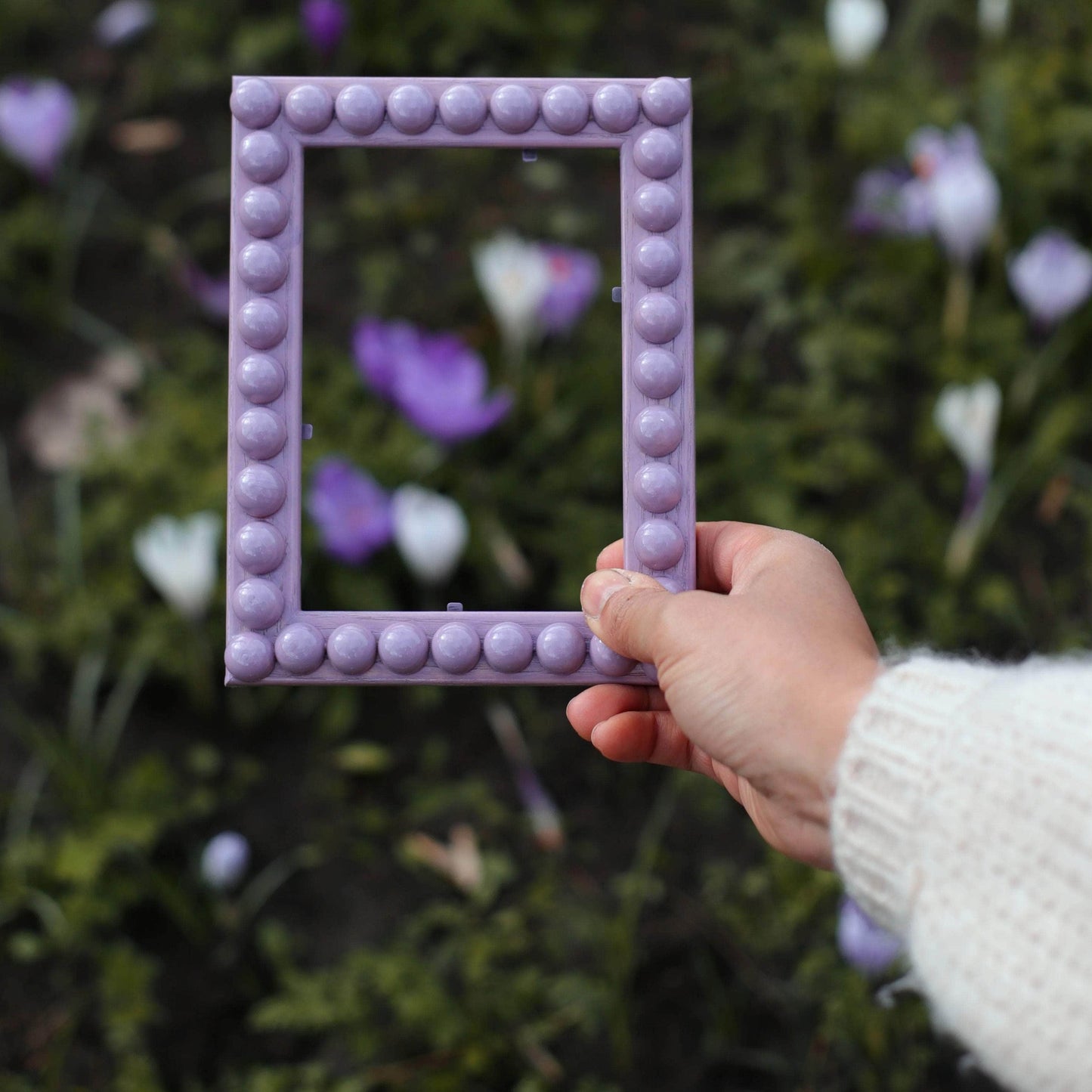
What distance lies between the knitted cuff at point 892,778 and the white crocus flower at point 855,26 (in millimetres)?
1113

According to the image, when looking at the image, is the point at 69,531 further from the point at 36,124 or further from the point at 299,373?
the point at 299,373

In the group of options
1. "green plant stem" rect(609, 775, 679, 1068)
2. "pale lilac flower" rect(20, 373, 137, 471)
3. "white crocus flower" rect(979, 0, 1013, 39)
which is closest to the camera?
"green plant stem" rect(609, 775, 679, 1068)

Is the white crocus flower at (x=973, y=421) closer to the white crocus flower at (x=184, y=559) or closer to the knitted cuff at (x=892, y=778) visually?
the knitted cuff at (x=892, y=778)

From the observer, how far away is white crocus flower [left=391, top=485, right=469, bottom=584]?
1249 millimetres

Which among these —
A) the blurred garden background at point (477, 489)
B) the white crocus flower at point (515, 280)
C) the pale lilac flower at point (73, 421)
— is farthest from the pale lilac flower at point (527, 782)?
the pale lilac flower at point (73, 421)

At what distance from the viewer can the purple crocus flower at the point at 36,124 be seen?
1.52m

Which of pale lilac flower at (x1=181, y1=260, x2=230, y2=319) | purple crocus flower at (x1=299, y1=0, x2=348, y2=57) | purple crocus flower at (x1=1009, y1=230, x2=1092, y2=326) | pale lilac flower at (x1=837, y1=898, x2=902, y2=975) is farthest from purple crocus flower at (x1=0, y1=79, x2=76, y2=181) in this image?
pale lilac flower at (x1=837, y1=898, x2=902, y2=975)

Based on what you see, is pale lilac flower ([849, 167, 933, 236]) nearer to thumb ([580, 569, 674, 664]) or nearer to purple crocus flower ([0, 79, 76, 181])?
thumb ([580, 569, 674, 664])

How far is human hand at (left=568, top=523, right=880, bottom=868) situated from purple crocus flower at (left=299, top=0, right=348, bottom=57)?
107 centimetres

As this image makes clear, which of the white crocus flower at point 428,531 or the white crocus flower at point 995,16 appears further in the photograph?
the white crocus flower at point 995,16

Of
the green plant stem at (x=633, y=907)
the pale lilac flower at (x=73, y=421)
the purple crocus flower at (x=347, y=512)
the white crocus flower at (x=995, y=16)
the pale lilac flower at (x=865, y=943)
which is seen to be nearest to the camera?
the pale lilac flower at (x=865, y=943)

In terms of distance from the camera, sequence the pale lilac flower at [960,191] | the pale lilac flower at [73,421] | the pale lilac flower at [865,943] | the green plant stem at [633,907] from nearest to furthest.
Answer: the pale lilac flower at [865,943] < the green plant stem at [633,907] < the pale lilac flower at [960,191] < the pale lilac flower at [73,421]

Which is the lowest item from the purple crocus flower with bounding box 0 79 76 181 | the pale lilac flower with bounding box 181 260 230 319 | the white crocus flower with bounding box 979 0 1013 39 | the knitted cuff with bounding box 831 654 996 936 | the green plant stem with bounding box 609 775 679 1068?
the green plant stem with bounding box 609 775 679 1068

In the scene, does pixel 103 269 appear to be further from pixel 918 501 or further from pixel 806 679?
pixel 806 679
